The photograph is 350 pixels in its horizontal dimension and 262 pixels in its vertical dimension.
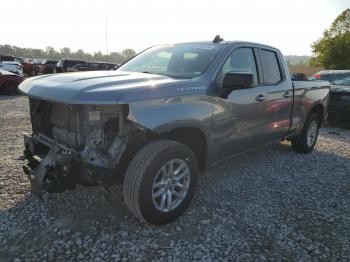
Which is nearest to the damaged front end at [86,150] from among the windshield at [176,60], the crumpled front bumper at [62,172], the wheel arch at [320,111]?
the crumpled front bumper at [62,172]

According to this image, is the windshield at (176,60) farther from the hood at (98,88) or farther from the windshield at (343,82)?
the windshield at (343,82)

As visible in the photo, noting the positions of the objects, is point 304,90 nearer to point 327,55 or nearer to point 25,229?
point 25,229

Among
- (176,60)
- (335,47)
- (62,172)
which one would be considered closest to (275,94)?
(176,60)

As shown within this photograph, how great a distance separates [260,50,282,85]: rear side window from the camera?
4684 mm

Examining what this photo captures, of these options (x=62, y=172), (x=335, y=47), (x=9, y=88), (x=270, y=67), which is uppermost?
(x=335, y=47)

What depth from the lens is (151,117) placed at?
300 cm

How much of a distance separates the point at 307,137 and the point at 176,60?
10.7 ft

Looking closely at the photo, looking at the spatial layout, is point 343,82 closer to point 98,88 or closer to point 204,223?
point 204,223

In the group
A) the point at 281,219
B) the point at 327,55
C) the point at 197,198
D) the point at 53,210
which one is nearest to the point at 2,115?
the point at 53,210

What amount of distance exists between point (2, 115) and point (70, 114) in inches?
283

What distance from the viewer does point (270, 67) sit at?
4.86 m

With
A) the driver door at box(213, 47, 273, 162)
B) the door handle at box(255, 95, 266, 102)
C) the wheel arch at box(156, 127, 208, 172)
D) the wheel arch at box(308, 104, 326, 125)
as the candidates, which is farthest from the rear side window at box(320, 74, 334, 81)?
the wheel arch at box(156, 127, 208, 172)

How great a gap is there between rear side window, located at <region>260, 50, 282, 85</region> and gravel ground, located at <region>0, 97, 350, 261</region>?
4.51 ft

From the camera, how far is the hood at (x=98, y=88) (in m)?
2.75
